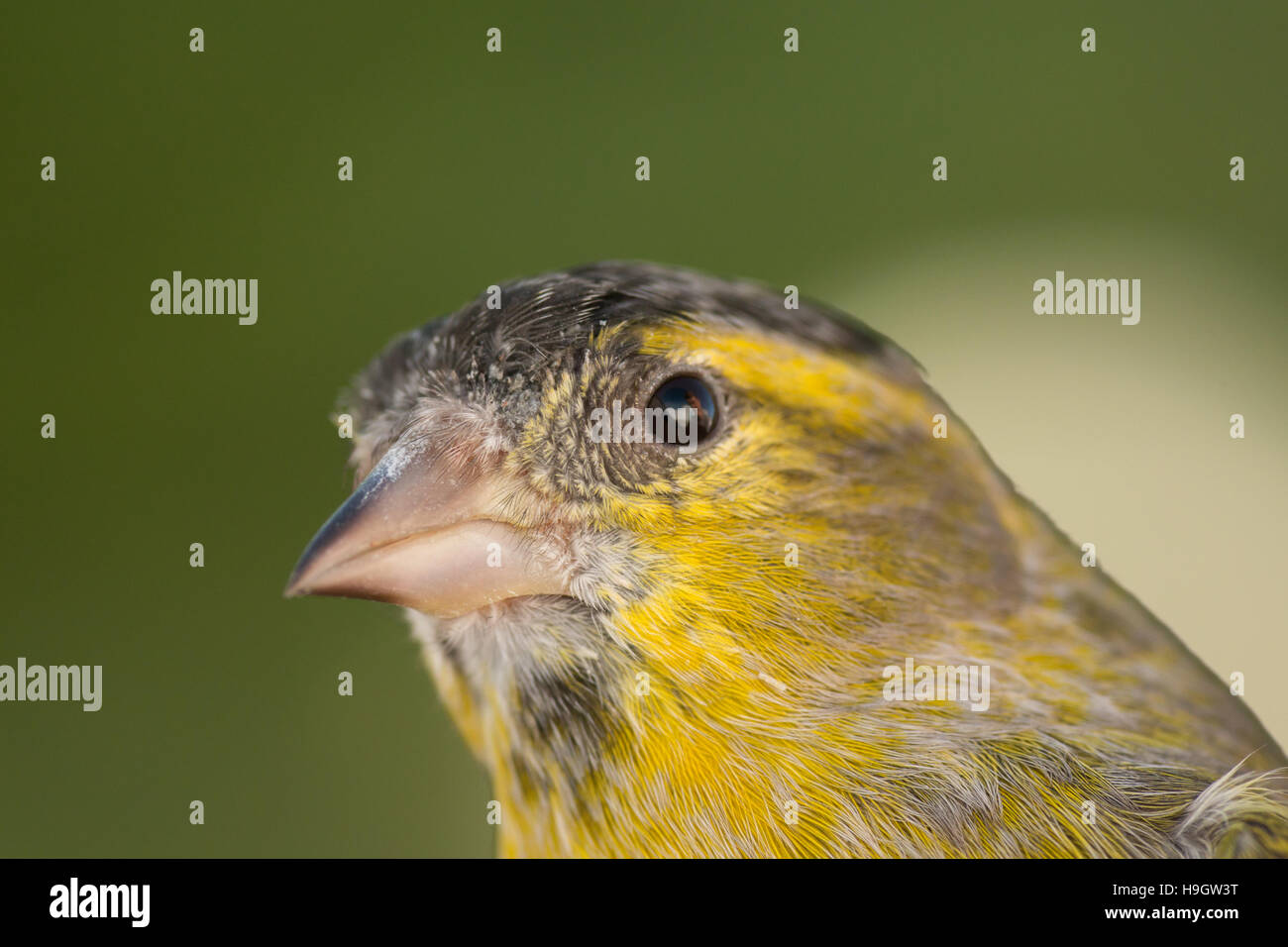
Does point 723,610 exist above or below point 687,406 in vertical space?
below

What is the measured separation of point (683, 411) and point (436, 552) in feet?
1.37

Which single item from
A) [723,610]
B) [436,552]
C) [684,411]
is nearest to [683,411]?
[684,411]

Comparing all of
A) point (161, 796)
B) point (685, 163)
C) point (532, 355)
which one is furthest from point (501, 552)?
point (161, 796)

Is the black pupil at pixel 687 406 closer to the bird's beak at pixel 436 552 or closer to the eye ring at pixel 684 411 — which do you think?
the eye ring at pixel 684 411

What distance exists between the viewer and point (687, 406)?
145cm

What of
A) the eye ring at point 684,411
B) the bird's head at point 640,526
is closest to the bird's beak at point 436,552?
the bird's head at point 640,526

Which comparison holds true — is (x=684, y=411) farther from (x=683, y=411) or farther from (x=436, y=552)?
(x=436, y=552)

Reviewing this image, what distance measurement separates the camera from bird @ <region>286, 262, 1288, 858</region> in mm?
1414

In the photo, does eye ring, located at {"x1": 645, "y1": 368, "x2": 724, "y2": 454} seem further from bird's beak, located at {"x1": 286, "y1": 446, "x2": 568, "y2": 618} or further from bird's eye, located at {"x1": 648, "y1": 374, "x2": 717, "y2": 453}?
bird's beak, located at {"x1": 286, "y1": 446, "x2": 568, "y2": 618}

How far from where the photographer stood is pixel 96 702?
12.4 ft

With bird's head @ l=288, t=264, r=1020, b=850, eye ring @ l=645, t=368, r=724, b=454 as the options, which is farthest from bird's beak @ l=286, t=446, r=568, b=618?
eye ring @ l=645, t=368, r=724, b=454

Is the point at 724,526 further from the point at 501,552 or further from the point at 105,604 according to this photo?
the point at 105,604
